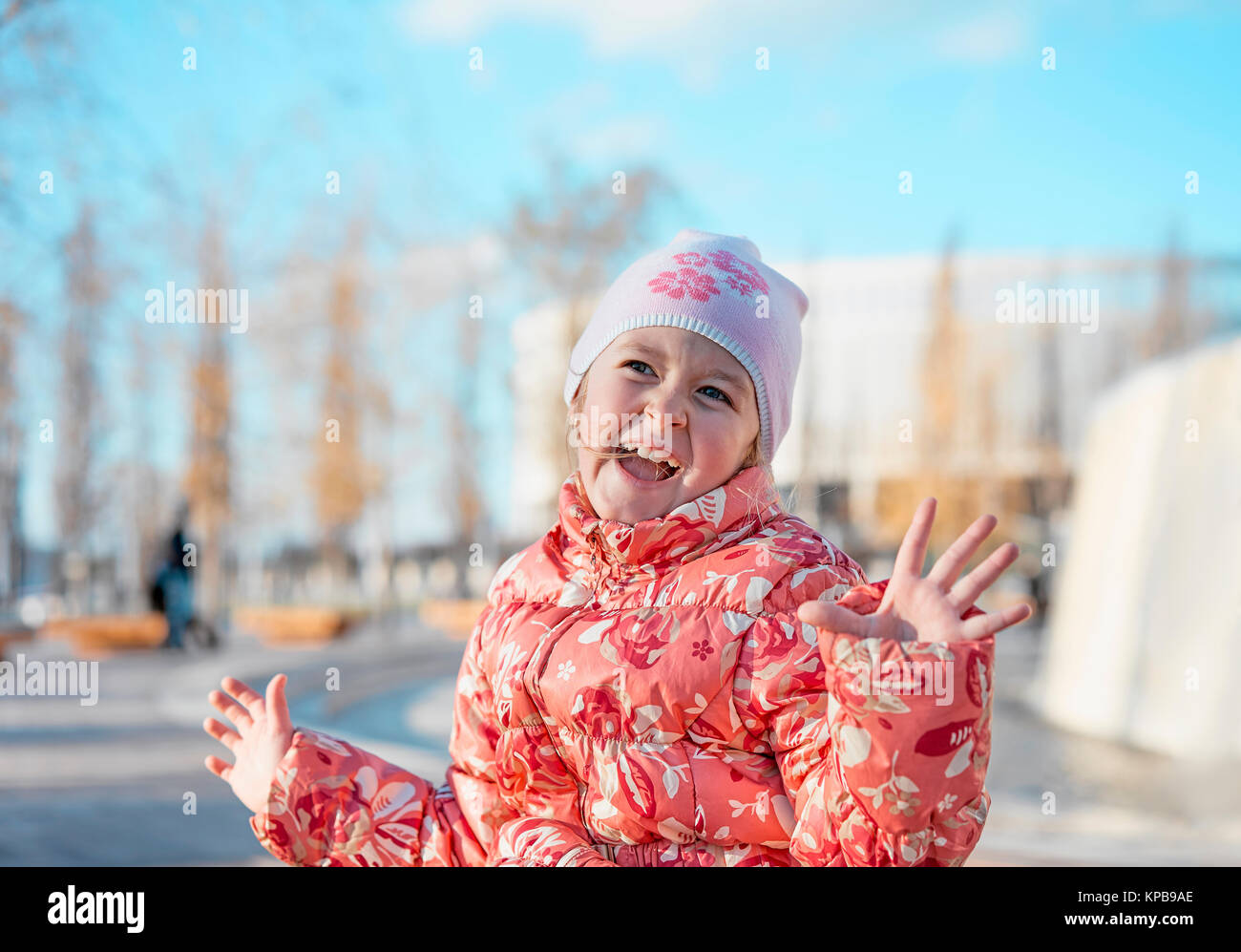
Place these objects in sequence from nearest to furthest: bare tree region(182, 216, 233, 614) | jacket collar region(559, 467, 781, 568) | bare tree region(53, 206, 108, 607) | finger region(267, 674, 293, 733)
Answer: jacket collar region(559, 467, 781, 568) → finger region(267, 674, 293, 733) → bare tree region(182, 216, 233, 614) → bare tree region(53, 206, 108, 607)

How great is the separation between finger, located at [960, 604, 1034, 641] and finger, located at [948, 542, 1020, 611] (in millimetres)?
20

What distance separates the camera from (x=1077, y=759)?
696 cm

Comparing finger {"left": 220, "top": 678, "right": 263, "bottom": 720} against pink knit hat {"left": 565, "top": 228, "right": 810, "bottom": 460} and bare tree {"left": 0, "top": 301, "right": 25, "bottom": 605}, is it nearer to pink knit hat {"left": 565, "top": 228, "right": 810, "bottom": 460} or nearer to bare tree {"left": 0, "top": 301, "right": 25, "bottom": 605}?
pink knit hat {"left": 565, "top": 228, "right": 810, "bottom": 460}

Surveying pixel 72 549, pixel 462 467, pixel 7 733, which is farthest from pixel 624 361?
pixel 72 549

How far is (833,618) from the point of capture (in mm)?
1145

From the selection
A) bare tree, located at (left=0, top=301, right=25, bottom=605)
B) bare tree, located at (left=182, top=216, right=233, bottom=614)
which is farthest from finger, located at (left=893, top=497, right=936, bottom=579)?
bare tree, located at (left=182, top=216, right=233, bottom=614)

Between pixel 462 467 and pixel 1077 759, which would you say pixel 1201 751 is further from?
pixel 462 467

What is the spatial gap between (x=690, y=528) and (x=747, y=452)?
0.17m

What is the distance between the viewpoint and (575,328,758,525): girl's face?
57.9 inches

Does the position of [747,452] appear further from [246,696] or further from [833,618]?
[246,696]

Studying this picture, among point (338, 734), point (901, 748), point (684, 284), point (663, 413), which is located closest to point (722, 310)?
point (684, 284)

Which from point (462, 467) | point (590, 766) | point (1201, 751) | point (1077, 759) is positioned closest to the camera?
point (590, 766)

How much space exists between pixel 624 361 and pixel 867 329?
33532 millimetres

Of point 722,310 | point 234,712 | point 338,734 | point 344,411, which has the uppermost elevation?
point 344,411
